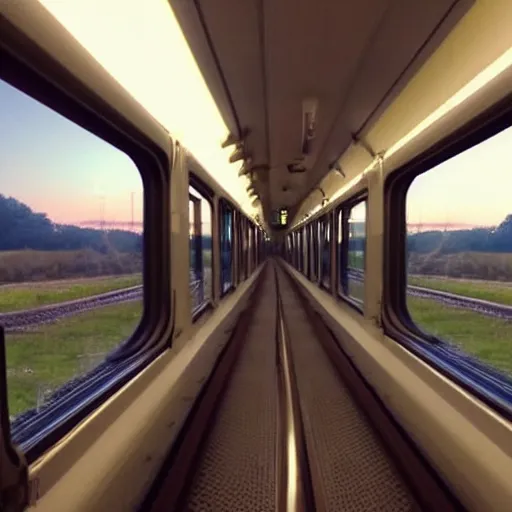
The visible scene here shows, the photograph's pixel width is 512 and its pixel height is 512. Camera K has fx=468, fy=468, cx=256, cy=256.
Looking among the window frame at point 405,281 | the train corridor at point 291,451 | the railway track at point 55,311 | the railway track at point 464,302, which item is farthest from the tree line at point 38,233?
the railway track at point 464,302

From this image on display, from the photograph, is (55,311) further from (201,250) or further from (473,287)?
(201,250)

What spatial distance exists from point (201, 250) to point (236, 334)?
71.8 inches

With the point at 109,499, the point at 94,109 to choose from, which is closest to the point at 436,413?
the point at 109,499

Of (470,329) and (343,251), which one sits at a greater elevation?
(343,251)

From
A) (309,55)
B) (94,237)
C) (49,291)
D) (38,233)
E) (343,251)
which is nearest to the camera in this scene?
(38,233)

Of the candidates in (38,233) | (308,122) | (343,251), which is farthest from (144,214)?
(343,251)

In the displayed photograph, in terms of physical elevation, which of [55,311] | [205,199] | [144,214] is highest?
[205,199]

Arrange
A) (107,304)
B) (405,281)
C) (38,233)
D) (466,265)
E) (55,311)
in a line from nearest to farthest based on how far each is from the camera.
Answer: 1. (38,233)
2. (55,311)
3. (107,304)
4. (466,265)
5. (405,281)

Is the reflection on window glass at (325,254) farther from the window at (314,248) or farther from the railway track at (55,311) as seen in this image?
the railway track at (55,311)

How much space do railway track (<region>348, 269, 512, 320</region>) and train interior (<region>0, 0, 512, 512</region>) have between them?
2 centimetres

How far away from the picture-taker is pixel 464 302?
3992 millimetres

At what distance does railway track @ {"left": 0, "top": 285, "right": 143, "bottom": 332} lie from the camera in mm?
1679

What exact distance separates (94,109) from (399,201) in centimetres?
335

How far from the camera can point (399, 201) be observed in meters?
4.75
